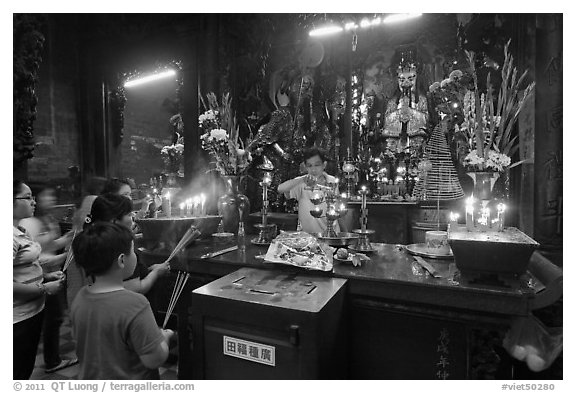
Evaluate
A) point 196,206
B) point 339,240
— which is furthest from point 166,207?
point 339,240

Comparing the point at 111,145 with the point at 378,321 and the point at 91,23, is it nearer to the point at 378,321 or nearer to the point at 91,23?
the point at 91,23

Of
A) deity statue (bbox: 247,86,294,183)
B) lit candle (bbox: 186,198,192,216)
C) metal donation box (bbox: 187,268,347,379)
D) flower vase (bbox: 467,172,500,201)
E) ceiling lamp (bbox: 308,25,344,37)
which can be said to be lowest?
metal donation box (bbox: 187,268,347,379)

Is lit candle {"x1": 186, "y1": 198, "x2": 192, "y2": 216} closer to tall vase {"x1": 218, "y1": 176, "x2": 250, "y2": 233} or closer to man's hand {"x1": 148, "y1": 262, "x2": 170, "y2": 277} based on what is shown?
tall vase {"x1": 218, "y1": 176, "x2": 250, "y2": 233}

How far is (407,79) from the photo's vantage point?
5637 millimetres

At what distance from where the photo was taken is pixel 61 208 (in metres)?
5.68

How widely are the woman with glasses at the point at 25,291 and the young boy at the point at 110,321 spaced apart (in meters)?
0.84

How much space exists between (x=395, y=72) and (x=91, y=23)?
18.2 feet

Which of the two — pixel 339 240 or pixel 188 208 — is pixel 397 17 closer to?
pixel 339 240

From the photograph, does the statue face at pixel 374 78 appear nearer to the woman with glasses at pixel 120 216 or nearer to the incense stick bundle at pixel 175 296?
the incense stick bundle at pixel 175 296

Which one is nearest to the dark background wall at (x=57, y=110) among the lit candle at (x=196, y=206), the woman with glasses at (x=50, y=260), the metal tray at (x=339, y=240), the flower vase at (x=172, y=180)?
the flower vase at (x=172, y=180)

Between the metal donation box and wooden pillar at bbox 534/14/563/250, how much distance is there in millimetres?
2180

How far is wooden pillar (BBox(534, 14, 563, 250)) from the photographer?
2.92 m

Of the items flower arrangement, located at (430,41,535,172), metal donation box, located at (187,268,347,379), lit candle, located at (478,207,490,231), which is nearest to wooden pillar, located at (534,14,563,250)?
flower arrangement, located at (430,41,535,172)

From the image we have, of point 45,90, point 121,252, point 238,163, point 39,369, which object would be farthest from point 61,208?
point 121,252
